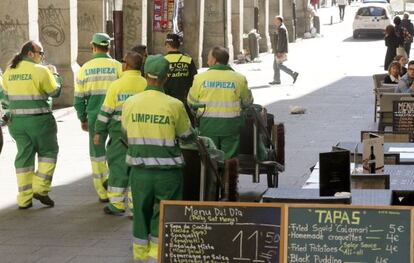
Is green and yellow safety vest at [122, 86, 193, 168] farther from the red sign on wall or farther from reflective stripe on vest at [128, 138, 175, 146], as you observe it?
the red sign on wall

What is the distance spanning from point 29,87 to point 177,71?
217 centimetres

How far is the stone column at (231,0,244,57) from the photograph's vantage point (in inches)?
1617

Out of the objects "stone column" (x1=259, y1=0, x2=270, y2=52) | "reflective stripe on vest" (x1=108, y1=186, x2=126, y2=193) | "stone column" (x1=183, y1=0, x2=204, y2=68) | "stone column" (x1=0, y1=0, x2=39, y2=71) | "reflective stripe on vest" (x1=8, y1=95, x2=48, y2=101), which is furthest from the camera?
"stone column" (x1=259, y1=0, x2=270, y2=52)

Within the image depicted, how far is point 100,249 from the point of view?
39.8 ft

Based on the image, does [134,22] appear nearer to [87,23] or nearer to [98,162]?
[87,23]

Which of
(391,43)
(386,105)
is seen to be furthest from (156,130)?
(391,43)

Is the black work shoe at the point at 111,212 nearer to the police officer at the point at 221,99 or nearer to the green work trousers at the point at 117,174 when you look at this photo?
the green work trousers at the point at 117,174

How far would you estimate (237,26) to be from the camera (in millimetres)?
41094

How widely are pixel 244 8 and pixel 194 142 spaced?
3451cm

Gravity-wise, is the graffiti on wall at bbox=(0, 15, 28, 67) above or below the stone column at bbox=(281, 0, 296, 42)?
above

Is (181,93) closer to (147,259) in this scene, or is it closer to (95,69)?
(95,69)

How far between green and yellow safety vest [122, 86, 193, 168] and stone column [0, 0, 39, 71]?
45.2 ft

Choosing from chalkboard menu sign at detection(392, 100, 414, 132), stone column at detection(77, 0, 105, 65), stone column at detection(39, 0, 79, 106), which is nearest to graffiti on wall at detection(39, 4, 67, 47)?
stone column at detection(39, 0, 79, 106)

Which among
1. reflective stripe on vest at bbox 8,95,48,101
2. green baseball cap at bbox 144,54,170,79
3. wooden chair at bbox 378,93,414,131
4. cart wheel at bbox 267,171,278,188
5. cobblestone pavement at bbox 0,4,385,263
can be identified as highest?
green baseball cap at bbox 144,54,170,79
